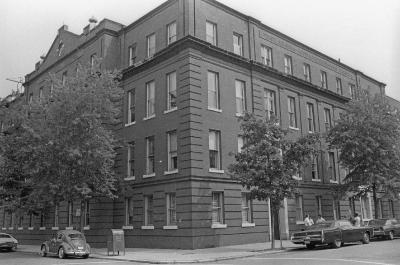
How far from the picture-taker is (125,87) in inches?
1308

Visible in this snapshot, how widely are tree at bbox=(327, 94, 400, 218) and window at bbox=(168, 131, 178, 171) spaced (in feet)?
42.9

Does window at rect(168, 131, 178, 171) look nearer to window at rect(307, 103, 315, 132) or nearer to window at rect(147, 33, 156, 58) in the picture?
window at rect(147, 33, 156, 58)

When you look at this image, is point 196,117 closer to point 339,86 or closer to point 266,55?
point 266,55

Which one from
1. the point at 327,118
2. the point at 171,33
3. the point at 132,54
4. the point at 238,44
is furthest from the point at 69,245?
the point at 327,118

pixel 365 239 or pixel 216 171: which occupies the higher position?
pixel 216 171

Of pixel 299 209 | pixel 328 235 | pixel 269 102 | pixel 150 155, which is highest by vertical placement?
pixel 269 102

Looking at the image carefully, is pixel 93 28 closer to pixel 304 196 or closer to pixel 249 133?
pixel 249 133

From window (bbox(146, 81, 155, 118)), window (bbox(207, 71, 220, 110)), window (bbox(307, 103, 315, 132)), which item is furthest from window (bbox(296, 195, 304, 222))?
window (bbox(146, 81, 155, 118))

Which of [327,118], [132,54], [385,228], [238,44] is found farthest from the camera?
[327,118]

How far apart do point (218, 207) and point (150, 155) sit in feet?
20.1

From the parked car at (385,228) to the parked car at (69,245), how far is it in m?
17.6

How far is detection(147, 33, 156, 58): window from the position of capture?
1243 inches

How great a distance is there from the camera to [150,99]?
102ft

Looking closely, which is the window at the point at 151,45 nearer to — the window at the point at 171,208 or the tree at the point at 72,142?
the tree at the point at 72,142
